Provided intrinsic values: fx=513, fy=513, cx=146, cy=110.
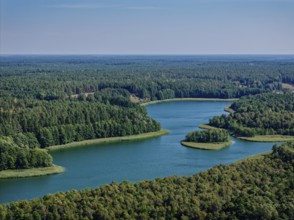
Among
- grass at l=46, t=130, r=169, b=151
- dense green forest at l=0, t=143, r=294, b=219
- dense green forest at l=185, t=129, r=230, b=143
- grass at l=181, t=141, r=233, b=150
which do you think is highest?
dense green forest at l=0, t=143, r=294, b=219

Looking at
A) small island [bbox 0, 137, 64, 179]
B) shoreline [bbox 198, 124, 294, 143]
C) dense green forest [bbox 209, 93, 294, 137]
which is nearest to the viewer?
small island [bbox 0, 137, 64, 179]

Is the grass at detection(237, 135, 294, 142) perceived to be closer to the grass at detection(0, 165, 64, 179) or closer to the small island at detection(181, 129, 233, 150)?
the small island at detection(181, 129, 233, 150)

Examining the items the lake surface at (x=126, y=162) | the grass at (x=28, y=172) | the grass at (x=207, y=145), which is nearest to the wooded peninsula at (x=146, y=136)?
the grass at (x=28, y=172)

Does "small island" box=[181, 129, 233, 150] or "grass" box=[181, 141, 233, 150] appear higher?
"small island" box=[181, 129, 233, 150]

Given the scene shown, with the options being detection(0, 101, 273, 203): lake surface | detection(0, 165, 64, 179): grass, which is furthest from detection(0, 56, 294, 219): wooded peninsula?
detection(0, 101, 273, 203): lake surface

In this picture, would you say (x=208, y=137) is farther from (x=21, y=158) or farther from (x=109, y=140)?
(x=21, y=158)

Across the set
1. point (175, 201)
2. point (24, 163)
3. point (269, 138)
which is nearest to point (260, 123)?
point (269, 138)
